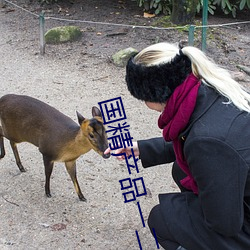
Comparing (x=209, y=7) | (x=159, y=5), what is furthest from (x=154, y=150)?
(x=209, y=7)

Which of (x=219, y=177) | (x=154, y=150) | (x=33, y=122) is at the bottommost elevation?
(x=33, y=122)

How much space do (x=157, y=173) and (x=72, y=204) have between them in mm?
754

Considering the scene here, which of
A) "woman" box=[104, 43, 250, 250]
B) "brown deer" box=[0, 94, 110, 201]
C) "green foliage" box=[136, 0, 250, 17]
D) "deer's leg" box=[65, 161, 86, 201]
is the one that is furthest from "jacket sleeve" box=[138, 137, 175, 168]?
"green foliage" box=[136, 0, 250, 17]

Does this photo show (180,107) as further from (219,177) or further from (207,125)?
(219,177)

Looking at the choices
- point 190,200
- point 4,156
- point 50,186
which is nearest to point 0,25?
point 4,156

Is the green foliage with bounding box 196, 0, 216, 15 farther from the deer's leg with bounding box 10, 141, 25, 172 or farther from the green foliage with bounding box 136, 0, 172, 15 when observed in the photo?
the deer's leg with bounding box 10, 141, 25, 172

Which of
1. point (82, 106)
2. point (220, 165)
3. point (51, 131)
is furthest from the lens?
point (82, 106)

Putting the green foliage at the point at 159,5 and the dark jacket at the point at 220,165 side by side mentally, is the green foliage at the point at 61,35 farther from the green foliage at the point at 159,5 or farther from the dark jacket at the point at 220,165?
the dark jacket at the point at 220,165

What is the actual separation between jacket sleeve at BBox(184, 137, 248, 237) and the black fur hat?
0.26m

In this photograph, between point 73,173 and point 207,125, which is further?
point 73,173

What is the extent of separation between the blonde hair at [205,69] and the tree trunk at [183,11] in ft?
16.5

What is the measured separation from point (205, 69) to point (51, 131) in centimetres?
156

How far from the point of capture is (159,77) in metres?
2.12

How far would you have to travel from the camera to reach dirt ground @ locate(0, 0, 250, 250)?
323cm
